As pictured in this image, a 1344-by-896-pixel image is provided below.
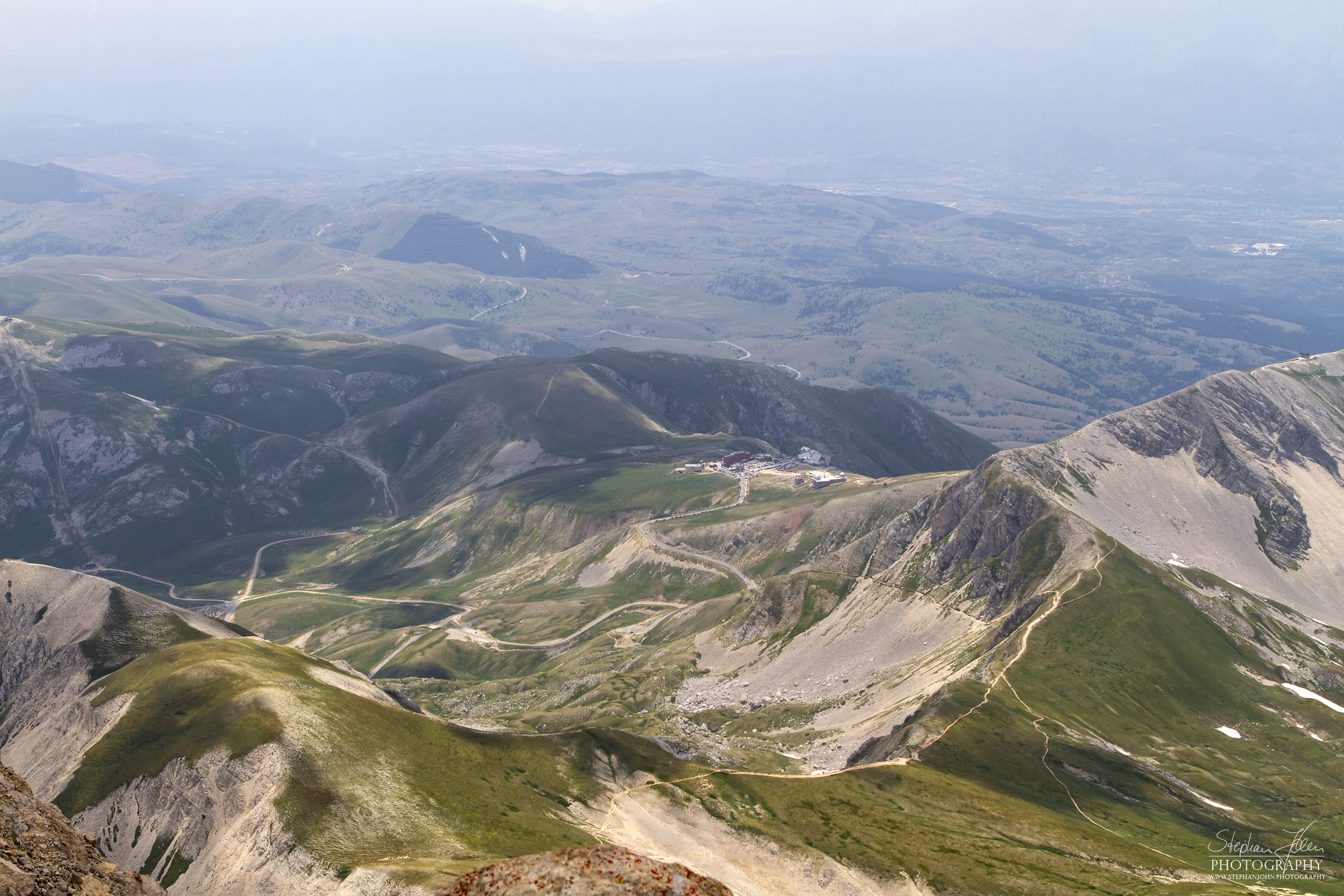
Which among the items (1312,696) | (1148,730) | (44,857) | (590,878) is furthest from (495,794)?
(1312,696)

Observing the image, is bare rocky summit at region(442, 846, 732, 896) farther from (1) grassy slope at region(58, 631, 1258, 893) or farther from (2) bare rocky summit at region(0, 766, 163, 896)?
(1) grassy slope at region(58, 631, 1258, 893)

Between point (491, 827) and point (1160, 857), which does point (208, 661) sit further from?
point (1160, 857)

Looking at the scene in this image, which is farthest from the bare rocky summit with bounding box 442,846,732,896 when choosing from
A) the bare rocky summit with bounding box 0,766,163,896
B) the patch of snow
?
the patch of snow

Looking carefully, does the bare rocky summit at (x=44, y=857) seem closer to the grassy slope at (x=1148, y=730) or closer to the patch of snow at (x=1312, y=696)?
the grassy slope at (x=1148, y=730)

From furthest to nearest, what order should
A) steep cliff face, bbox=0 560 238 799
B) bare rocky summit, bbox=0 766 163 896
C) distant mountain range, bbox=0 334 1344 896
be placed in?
steep cliff face, bbox=0 560 238 799 < distant mountain range, bbox=0 334 1344 896 < bare rocky summit, bbox=0 766 163 896

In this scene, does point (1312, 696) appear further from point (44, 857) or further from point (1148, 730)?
point (44, 857)

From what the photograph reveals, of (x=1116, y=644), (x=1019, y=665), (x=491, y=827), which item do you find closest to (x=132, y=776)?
(x=491, y=827)
